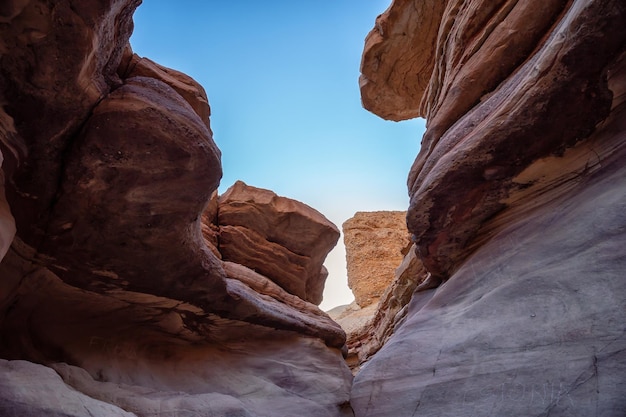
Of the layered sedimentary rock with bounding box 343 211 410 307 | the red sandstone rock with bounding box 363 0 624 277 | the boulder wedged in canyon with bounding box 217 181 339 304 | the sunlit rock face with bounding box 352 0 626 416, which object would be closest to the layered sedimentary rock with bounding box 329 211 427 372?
the layered sedimentary rock with bounding box 343 211 410 307

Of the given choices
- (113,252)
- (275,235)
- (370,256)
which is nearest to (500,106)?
(113,252)

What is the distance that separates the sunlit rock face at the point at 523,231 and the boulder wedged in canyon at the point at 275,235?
5247 millimetres

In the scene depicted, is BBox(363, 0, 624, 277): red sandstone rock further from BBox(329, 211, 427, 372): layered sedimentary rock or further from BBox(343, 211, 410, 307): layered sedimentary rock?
BBox(343, 211, 410, 307): layered sedimentary rock

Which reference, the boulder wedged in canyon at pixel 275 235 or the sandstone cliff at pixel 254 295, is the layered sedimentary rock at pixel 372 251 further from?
the sandstone cliff at pixel 254 295

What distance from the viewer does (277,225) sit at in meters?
12.0

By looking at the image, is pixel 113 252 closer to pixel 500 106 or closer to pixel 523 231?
pixel 523 231

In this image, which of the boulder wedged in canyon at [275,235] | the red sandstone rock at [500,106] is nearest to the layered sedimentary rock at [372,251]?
the boulder wedged in canyon at [275,235]

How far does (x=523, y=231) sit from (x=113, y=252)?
5309 mm

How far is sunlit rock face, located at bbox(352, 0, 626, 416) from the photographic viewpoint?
3666 millimetres

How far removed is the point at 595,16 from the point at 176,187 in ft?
16.1

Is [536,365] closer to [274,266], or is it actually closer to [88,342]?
[88,342]

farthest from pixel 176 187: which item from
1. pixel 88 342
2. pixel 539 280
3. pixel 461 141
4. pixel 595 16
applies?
pixel 595 16

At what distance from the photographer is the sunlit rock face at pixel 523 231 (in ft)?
12.0

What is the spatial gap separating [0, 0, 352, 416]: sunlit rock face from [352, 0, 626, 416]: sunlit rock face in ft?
8.91
